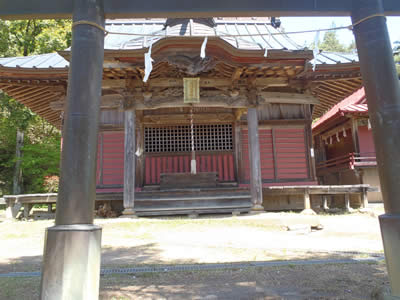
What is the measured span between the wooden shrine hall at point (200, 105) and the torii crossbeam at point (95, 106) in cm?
225

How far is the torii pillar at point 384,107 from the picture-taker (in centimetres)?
206

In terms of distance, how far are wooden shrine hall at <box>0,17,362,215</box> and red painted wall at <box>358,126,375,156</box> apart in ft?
11.3

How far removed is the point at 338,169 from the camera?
13.6 meters

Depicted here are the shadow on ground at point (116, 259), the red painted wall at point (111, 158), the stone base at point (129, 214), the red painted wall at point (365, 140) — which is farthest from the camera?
the red painted wall at point (365, 140)

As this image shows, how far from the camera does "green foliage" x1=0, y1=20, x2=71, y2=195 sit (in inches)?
594

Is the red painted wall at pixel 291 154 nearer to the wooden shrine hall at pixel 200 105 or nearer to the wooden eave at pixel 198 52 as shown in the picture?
the wooden shrine hall at pixel 200 105

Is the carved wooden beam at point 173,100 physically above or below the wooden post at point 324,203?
above

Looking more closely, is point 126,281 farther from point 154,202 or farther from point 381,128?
point 154,202

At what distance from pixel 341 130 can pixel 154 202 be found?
10934mm

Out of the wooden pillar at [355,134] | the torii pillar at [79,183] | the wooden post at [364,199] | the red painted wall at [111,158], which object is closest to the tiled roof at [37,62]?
the red painted wall at [111,158]

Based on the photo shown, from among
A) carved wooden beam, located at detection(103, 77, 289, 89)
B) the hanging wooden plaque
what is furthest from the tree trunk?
the hanging wooden plaque

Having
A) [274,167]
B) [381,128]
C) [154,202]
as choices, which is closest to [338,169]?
[274,167]

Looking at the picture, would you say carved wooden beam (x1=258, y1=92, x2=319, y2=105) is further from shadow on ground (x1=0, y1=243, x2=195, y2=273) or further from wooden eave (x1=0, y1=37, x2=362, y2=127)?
shadow on ground (x1=0, y1=243, x2=195, y2=273)

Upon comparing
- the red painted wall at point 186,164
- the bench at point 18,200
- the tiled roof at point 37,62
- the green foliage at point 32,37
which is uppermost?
the green foliage at point 32,37
